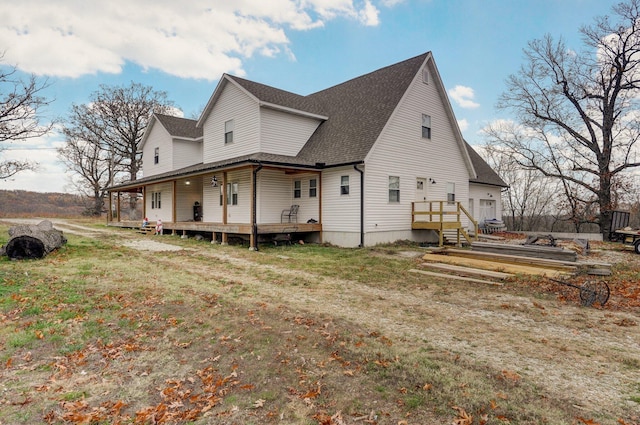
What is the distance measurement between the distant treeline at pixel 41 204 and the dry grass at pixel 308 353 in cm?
3959

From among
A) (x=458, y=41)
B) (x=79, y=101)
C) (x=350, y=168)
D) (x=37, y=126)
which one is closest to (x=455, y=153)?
(x=458, y=41)

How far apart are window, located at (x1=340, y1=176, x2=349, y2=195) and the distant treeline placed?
37.6m

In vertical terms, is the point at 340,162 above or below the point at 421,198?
above

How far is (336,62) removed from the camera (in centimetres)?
2341

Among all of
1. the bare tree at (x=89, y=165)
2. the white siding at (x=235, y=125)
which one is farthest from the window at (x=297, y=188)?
the bare tree at (x=89, y=165)

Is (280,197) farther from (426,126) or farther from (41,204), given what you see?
(41,204)

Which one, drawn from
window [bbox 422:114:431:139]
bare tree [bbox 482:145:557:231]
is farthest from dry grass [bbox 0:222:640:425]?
bare tree [bbox 482:145:557:231]

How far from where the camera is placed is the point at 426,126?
16797mm

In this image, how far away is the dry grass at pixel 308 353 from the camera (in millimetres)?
2986

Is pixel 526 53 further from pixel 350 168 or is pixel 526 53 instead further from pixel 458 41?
pixel 350 168

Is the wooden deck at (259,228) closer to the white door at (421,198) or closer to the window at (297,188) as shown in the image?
the window at (297,188)

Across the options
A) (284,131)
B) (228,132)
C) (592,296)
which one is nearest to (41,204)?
(228,132)

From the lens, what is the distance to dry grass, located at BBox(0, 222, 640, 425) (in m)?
2.99

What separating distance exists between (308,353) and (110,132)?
120 ft
